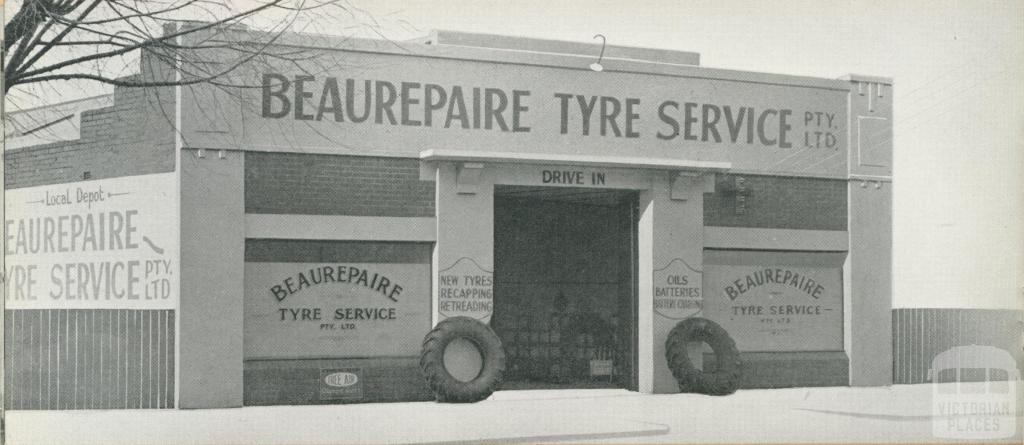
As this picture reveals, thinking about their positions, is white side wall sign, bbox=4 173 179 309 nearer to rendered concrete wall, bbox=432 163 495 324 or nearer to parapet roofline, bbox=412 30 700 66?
rendered concrete wall, bbox=432 163 495 324

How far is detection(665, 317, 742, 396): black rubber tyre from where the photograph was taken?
21.2 metres

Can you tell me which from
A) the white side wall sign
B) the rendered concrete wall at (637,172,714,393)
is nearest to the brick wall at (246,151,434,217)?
the white side wall sign

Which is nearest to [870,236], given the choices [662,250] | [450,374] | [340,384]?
[662,250]

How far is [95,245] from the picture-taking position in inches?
812

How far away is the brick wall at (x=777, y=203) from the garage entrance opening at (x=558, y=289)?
164 centimetres

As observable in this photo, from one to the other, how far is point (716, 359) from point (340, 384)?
6118 millimetres

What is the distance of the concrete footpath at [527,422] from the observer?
15.7 meters

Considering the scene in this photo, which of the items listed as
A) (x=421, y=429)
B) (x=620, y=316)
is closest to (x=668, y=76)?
(x=620, y=316)

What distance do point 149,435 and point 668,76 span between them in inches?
411

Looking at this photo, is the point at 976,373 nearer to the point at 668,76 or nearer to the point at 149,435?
the point at 668,76

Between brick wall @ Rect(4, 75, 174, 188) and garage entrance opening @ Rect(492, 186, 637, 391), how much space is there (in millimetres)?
6090

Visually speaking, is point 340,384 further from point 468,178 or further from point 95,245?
point 95,245

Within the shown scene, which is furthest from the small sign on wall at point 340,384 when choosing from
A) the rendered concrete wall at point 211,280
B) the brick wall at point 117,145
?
the brick wall at point 117,145

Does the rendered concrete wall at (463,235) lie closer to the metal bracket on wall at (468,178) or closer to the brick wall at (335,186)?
the metal bracket on wall at (468,178)
